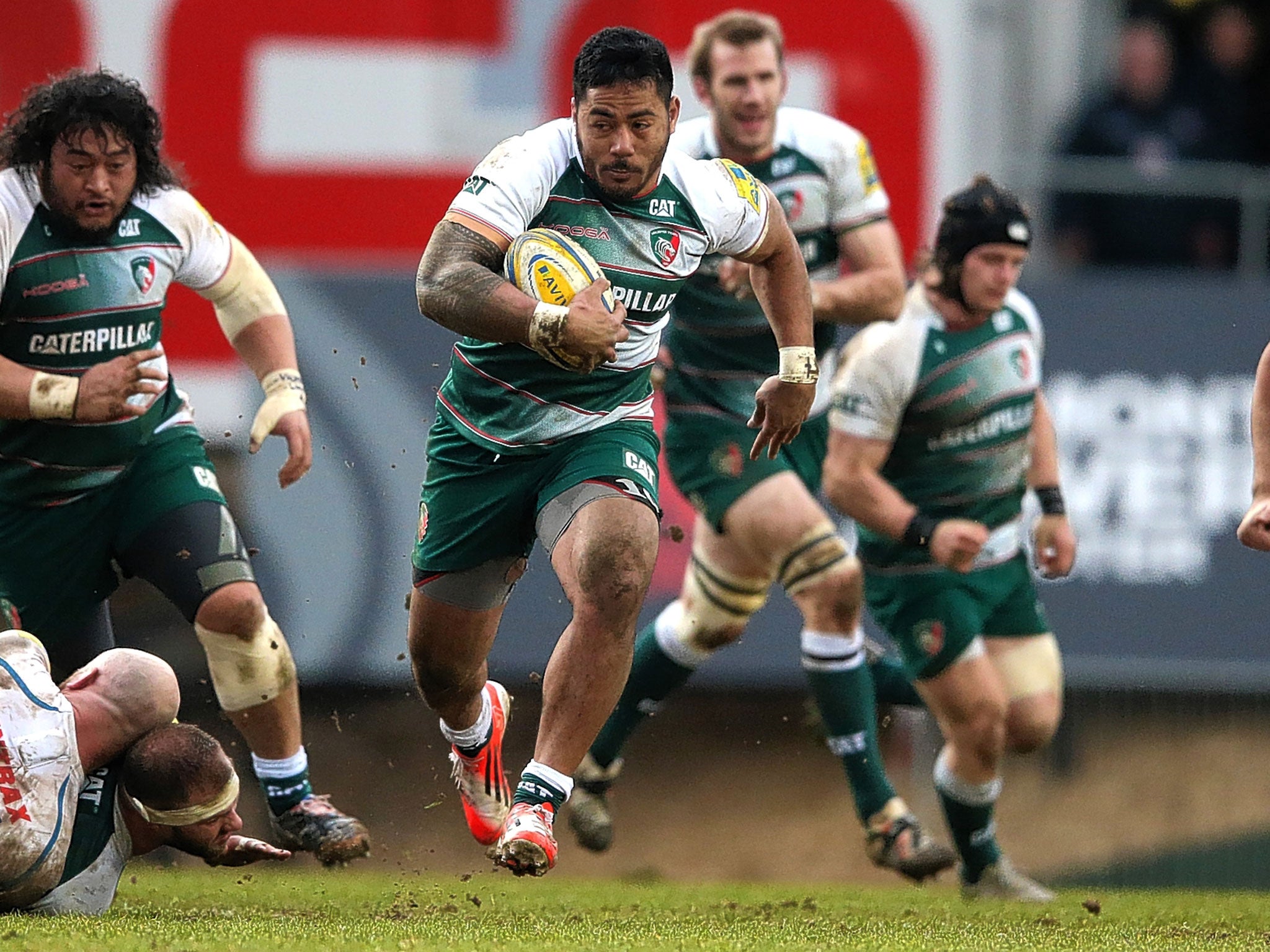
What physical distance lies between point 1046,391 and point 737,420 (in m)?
2.74

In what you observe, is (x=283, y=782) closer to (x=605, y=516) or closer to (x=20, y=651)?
(x=20, y=651)

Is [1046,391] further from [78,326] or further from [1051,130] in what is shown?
[78,326]

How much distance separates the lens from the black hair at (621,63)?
569cm

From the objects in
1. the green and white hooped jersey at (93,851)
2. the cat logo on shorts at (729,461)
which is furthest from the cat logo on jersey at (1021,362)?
the green and white hooped jersey at (93,851)

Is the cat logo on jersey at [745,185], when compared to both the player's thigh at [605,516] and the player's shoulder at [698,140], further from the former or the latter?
the player's shoulder at [698,140]

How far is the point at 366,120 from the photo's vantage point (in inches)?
490

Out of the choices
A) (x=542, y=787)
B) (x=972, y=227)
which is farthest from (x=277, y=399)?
(x=972, y=227)

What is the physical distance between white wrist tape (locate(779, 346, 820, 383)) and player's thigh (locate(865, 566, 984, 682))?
215 cm

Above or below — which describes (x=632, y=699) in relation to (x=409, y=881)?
above

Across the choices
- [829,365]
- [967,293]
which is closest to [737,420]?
[829,365]

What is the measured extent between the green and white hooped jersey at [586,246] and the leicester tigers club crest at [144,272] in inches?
44.0

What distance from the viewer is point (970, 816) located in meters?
8.39

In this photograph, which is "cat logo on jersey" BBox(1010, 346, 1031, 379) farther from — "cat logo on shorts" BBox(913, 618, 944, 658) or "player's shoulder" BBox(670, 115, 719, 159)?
"player's shoulder" BBox(670, 115, 719, 159)

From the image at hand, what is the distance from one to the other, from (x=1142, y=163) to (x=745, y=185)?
6.49 meters
